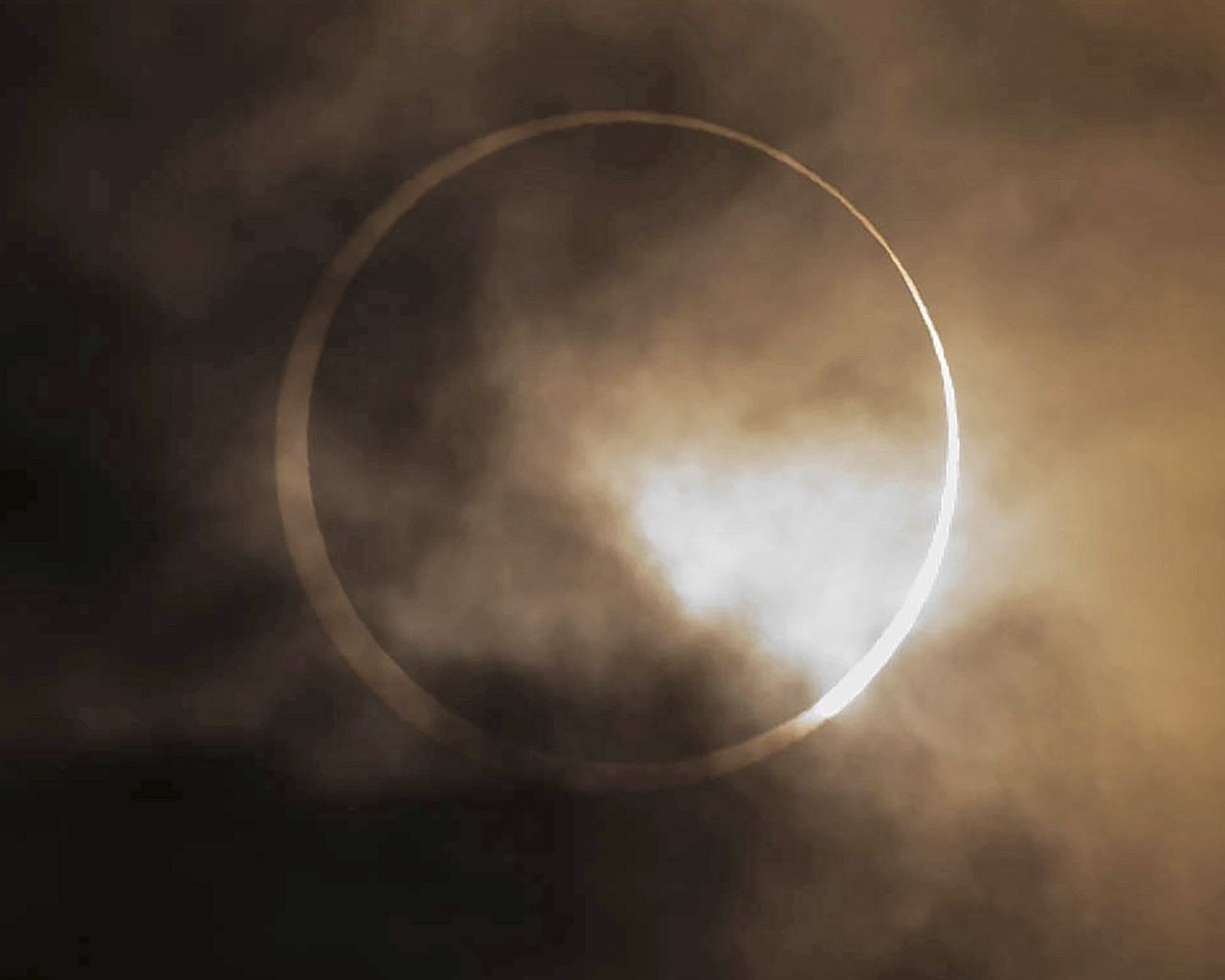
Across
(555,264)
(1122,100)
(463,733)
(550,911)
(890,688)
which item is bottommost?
(550,911)

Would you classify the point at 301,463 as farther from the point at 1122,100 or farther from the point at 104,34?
the point at 1122,100

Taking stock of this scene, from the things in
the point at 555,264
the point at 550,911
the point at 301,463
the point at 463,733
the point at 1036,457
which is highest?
the point at 555,264

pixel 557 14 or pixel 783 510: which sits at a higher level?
pixel 557 14

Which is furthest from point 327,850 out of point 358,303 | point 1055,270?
point 1055,270

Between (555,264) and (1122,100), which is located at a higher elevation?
(1122,100)

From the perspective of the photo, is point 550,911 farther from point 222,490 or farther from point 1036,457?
point 1036,457

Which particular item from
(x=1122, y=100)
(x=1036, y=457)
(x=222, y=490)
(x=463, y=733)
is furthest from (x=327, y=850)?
(x=1122, y=100)
